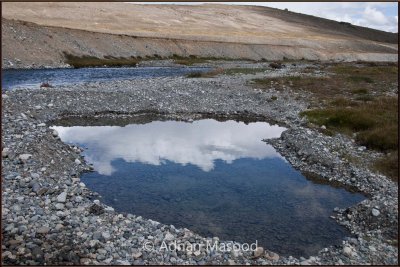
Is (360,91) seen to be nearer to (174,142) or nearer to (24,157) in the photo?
A: (174,142)

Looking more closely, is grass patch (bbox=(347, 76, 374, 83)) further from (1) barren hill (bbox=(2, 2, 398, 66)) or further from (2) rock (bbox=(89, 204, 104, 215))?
(1) barren hill (bbox=(2, 2, 398, 66))

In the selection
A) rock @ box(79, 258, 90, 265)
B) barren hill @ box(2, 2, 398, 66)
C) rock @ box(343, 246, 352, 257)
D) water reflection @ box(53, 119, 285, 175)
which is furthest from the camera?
barren hill @ box(2, 2, 398, 66)

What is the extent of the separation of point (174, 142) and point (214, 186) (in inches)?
250

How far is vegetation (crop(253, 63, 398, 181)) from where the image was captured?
18.8m

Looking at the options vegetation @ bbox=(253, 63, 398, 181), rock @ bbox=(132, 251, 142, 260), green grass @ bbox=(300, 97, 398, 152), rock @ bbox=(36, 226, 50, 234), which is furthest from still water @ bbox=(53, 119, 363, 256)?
green grass @ bbox=(300, 97, 398, 152)

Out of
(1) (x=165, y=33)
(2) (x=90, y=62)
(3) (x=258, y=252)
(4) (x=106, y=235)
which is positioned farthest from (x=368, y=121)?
(1) (x=165, y=33)

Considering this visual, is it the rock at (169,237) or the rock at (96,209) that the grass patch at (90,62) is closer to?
the rock at (96,209)

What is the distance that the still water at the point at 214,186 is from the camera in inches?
466

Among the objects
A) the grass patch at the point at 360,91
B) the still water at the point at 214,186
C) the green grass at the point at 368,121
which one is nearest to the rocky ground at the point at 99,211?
the still water at the point at 214,186

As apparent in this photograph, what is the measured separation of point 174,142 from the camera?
2109 cm

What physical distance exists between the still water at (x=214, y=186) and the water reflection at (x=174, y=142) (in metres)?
0.05

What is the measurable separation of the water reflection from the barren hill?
124 feet

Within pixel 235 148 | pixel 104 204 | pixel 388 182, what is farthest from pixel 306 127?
pixel 104 204

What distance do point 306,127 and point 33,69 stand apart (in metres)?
40.6
